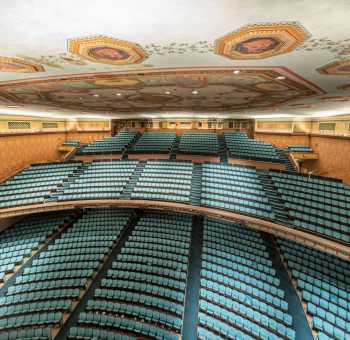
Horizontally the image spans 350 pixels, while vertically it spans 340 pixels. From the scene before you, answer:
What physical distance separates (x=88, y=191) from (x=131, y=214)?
3.29 metres

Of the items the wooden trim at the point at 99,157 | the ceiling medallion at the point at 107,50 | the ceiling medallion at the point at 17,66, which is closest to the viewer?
the ceiling medallion at the point at 107,50

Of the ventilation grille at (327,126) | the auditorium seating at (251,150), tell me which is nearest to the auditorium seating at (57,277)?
the auditorium seating at (251,150)

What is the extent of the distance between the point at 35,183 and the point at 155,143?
10.4m

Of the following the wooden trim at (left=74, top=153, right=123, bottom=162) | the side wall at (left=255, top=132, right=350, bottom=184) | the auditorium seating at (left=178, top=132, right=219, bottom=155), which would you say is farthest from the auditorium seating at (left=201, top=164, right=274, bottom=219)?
the wooden trim at (left=74, top=153, right=123, bottom=162)

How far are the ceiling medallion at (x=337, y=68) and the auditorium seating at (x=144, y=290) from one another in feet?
28.7

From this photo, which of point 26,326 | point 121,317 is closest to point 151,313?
point 121,317

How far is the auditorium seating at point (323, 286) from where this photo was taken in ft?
22.9

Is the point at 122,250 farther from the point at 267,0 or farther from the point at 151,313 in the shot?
the point at 267,0

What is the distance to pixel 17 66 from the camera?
188 inches

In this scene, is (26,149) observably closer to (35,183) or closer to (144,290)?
(35,183)

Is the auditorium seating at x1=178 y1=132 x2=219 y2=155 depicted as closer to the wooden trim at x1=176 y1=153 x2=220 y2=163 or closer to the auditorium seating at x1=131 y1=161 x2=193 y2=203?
the wooden trim at x1=176 y1=153 x2=220 y2=163

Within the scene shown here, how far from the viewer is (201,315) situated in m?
7.57

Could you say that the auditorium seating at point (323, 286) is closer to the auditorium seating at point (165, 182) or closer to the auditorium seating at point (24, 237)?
the auditorium seating at point (165, 182)

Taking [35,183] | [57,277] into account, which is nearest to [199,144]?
[35,183]
